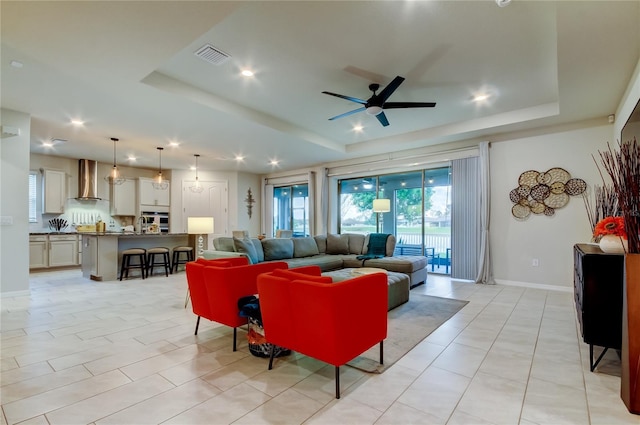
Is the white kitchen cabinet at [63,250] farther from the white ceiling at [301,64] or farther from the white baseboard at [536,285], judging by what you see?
the white baseboard at [536,285]

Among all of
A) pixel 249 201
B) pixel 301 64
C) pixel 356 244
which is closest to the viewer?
pixel 301 64

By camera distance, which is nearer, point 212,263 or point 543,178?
point 212,263

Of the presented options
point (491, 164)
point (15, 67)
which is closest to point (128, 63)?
point (15, 67)

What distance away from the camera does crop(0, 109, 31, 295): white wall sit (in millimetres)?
4297

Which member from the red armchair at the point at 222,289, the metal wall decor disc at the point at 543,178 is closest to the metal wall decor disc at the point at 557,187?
Answer: the metal wall decor disc at the point at 543,178

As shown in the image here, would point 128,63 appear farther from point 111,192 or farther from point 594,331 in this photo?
point 111,192

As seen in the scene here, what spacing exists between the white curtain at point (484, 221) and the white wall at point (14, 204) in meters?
7.59

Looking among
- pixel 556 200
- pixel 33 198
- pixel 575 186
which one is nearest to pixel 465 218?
pixel 556 200

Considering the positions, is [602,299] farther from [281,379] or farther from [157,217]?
[157,217]

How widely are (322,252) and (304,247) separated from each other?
0.65 m

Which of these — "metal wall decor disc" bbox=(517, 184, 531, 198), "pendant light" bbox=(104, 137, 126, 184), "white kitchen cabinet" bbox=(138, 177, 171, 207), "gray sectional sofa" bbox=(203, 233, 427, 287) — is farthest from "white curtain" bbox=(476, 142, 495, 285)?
"white kitchen cabinet" bbox=(138, 177, 171, 207)

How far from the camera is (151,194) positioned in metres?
8.56

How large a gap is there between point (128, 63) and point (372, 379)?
145 inches

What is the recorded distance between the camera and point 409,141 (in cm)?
608
